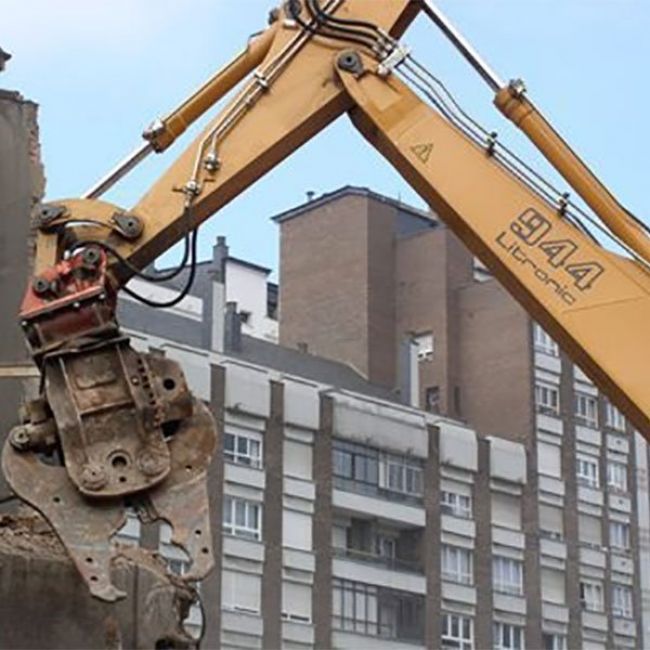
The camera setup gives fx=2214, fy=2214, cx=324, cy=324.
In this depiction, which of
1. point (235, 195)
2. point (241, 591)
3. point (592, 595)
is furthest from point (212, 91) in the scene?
point (592, 595)

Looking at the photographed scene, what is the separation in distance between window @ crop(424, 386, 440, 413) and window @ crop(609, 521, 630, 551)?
6.16 metres

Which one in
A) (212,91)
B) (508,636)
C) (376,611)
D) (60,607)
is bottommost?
(60,607)

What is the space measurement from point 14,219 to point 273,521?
38.4m

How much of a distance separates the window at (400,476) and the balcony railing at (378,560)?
1818 mm

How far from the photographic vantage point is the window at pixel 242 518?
53.0 m

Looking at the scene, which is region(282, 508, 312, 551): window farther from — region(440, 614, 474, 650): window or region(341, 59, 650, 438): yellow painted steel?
region(341, 59, 650, 438): yellow painted steel

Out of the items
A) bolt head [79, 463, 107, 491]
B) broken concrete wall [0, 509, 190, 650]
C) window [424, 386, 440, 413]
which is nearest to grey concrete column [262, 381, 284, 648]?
window [424, 386, 440, 413]

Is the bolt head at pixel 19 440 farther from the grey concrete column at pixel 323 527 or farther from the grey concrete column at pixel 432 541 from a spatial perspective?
the grey concrete column at pixel 432 541

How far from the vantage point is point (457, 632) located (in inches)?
2347

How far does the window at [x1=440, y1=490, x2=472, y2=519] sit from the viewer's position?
5991 centimetres

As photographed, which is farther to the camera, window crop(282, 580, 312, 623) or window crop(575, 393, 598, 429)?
window crop(575, 393, 598, 429)

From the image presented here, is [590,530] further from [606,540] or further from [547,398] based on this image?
[547,398]

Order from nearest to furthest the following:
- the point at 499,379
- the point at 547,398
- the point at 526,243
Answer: the point at 526,243 → the point at 547,398 → the point at 499,379

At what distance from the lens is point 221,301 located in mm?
58688
